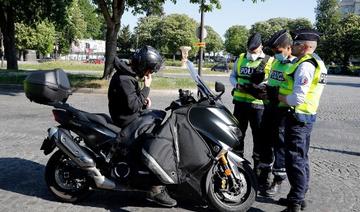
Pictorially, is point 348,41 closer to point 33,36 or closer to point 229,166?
point 33,36

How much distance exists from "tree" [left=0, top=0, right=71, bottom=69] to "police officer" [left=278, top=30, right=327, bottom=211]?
21725 millimetres

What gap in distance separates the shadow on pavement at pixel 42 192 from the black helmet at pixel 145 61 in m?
1.36

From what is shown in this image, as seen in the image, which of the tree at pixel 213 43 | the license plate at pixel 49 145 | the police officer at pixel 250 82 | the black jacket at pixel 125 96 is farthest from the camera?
the tree at pixel 213 43

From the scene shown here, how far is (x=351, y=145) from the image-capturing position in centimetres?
865

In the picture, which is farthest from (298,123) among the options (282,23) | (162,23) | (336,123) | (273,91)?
(282,23)

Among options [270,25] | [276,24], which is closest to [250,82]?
[270,25]

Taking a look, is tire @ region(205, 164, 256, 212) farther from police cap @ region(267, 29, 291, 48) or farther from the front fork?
police cap @ region(267, 29, 291, 48)

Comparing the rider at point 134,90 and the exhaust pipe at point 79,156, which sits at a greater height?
the rider at point 134,90

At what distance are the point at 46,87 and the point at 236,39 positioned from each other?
88.6m

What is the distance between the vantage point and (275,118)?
504 centimetres

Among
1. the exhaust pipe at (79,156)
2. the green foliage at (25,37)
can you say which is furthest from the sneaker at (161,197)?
the green foliage at (25,37)

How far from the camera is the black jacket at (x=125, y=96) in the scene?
4.68m

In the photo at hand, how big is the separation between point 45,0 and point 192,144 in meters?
21.7

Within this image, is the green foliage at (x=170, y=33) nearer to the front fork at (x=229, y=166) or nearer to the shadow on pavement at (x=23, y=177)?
the shadow on pavement at (x=23, y=177)
